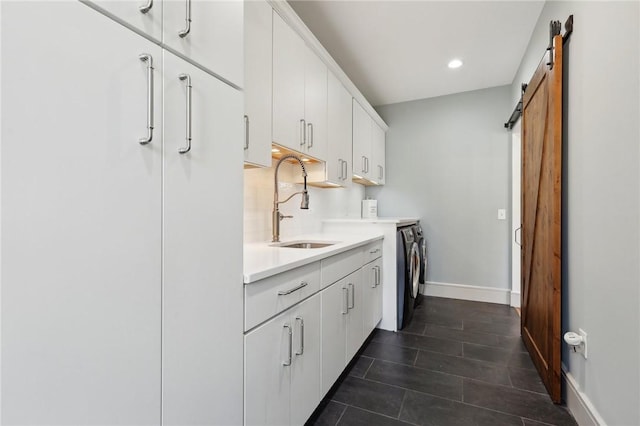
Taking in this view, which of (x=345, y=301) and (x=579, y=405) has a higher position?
(x=345, y=301)

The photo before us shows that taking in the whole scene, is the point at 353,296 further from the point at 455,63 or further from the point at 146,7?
the point at 455,63

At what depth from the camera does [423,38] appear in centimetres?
265

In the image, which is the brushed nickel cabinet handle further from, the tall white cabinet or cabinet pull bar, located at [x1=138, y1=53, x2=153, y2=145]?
cabinet pull bar, located at [x1=138, y1=53, x2=153, y2=145]

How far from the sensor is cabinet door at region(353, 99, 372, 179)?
3090 mm

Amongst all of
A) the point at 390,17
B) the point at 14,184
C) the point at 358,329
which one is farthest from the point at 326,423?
the point at 390,17

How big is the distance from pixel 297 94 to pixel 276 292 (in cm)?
135

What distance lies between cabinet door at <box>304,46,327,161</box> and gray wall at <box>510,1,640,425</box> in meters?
1.52

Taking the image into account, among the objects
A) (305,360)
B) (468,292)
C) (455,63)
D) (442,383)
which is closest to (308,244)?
(305,360)

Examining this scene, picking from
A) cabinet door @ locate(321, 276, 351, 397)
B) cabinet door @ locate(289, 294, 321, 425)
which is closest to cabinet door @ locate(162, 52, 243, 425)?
cabinet door @ locate(289, 294, 321, 425)

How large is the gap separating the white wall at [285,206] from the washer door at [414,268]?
918 mm

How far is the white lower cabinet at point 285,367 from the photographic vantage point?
3.59 ft

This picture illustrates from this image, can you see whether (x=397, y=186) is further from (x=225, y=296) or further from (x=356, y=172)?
(x=225, y=296)

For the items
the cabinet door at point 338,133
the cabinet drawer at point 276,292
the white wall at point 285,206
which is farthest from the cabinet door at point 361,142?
the cabinet drawer at point 276,292

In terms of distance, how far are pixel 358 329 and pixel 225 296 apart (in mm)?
1434
